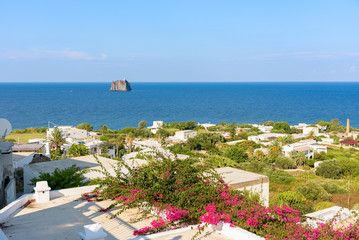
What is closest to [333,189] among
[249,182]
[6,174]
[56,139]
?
[249,182]

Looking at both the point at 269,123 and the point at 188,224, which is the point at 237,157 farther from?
the point at 269,123

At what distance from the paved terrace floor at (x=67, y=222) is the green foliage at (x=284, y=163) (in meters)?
31.8

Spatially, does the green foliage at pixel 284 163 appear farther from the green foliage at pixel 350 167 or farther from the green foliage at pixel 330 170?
the green foliage at pixel 350 167

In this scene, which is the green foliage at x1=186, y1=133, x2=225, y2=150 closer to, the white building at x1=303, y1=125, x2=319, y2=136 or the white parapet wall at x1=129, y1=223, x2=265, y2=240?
the white building at x1=303, y1=125, x2=319, y2=136

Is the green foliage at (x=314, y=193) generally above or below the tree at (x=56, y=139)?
below

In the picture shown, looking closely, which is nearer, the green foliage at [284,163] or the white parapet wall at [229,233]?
the white parapet wall at [229,233]

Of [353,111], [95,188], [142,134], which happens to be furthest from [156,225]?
[353,111]

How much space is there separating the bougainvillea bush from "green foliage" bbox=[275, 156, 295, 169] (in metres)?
30.8

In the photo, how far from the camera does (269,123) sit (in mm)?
85625

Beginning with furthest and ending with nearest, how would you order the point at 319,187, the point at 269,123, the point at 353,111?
the point at 353,111
the point at 269,123
the point at 319,187

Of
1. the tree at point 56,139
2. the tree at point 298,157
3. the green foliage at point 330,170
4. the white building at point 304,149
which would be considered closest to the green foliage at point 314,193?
the green foliage at point 330,170

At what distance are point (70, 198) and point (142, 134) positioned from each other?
5249 centimetres

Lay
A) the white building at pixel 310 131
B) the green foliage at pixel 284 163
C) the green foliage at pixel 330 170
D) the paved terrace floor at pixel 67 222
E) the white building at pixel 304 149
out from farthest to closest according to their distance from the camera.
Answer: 1. the white building at pixel 310 131
2. the white building at pixel 304 149
3. the green foliage at pixel 284 163
4. the green foliage at pixel 330 170
5. the paved terrace floor at pixel 67 222

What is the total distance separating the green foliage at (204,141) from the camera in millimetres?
48844
